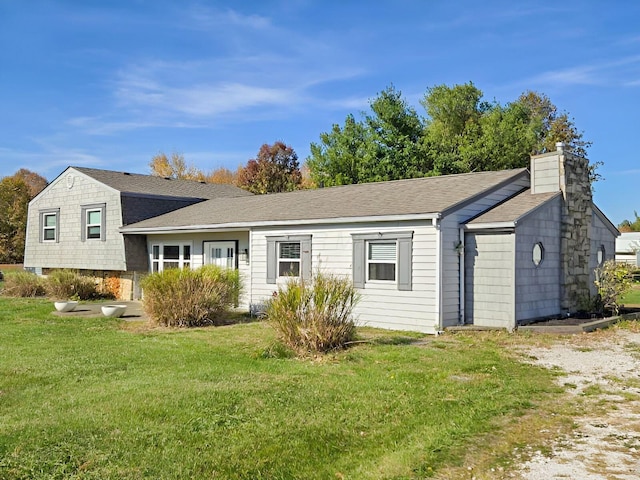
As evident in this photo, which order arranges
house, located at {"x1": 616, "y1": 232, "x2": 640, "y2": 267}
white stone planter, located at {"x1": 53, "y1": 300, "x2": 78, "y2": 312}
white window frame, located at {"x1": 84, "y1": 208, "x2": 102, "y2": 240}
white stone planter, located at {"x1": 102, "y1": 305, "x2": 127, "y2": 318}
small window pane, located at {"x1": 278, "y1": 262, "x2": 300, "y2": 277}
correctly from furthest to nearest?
house, located at {"x1": 616, "y1": 232, "x2": 640, "y2": 267}, white window frame, located at {"x1": 84, "y1": 208, "x2": 102, "y2": 240}, white stone planter, located at {"x1": 53, "y1": 300, "x2": 78, "y2": 312}, small window pane, located at {"x1": 278, "y1": 262, "x2": 300, "y2": 277}, white stone planter, located at {"x1": 102, "y1": 305, "x2": 127, "y2": 318}

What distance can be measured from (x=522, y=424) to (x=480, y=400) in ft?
2.80

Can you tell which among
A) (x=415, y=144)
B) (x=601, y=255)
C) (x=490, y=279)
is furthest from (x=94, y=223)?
(x=415, y=144)

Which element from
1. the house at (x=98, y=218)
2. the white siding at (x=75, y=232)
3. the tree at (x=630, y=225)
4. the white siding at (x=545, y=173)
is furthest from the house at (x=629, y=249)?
the white siding at (x=75, y=232)

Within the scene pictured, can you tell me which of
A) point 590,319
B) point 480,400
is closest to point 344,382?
point 480,400

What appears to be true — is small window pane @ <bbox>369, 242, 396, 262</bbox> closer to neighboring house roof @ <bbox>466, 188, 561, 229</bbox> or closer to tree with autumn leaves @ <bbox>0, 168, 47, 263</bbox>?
neighboring house roof @ <bbox>466, 188, 561, 229</bbox>

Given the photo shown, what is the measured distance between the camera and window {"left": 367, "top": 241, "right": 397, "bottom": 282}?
1283 centimetres

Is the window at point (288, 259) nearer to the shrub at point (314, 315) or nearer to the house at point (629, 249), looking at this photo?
the shrub at point (314, 315)

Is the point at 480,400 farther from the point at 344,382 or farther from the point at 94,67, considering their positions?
the point at 94,67

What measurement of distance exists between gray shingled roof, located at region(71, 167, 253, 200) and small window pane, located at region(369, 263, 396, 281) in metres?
11.7

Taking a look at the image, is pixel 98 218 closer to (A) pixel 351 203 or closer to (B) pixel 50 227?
(B) pixel 50 227

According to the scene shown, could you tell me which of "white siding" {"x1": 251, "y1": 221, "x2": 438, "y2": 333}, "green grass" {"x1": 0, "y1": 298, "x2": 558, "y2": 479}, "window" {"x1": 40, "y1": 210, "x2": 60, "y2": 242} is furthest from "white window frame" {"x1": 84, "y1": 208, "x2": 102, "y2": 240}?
"green grass" {"x1": 0, "y1": 298, "x2": 558, "y2": 479}

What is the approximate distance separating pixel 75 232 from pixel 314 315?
16.4 m

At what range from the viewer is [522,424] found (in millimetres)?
5543

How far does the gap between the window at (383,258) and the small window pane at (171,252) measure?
8325mm
